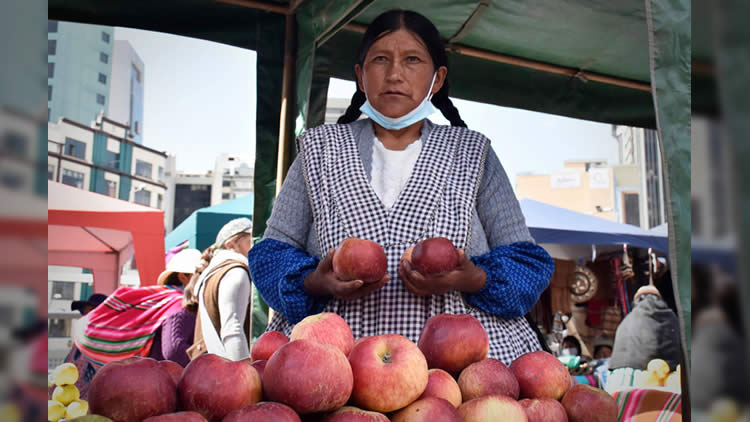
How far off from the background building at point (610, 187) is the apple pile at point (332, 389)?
106 ft

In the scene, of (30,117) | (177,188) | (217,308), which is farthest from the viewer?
(177,188)

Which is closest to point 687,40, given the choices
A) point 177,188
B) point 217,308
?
point 217,308

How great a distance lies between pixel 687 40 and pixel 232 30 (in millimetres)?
2535

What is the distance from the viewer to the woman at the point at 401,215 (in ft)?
5.19

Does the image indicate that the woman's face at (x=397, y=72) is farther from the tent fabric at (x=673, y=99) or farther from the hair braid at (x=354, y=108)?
the tent fabric at (x=673, y=99)

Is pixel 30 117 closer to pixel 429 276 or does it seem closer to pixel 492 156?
pixel 429 276

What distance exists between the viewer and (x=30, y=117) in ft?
1.49

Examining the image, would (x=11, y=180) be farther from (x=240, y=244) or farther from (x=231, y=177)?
(x=231, y=177)

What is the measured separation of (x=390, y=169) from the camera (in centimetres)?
181

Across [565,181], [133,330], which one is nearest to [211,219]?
[133,330]

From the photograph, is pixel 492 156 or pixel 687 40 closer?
pixel 687 40

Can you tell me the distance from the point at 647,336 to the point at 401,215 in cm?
407

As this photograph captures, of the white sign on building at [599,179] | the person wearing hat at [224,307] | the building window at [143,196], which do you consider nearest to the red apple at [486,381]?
the person wearing hat at [224,307]

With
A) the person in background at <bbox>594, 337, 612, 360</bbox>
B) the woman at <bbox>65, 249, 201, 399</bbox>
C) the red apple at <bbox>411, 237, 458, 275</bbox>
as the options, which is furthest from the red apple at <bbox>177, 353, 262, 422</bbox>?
the person in background at <bbox>594, 337, 612, 360</bbox>
